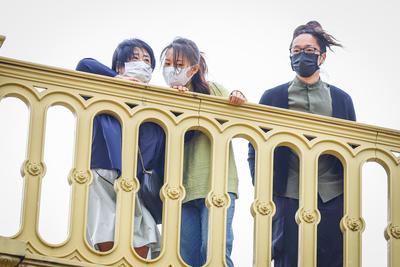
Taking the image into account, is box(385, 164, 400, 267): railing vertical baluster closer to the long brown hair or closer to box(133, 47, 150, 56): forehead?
the long brown hair

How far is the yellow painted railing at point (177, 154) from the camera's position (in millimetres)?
15859

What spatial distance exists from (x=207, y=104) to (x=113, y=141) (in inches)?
29.8

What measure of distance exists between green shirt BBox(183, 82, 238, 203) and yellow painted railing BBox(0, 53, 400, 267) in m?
0.17

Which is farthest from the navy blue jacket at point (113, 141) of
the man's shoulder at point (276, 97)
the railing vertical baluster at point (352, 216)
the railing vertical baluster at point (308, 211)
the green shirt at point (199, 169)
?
the railing vertical baluster at point (352, 216)

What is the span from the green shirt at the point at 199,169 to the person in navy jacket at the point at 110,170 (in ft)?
0.69

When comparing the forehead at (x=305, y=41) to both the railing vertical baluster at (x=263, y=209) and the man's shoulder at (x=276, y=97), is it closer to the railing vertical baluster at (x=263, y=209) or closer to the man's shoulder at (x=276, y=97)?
the man's shoulder at (x=276, y=97)

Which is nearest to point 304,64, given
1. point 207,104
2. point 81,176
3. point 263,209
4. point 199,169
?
point 207,104

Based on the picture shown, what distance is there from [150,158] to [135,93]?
0.57 meters

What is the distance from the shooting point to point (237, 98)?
54.2ft

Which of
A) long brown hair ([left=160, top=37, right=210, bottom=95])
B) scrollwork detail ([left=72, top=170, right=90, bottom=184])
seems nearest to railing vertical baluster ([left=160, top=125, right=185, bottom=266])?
scrollwork detail ([left=72, top=170, right=90, bottom=184])

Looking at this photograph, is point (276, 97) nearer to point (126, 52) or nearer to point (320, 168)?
point (320, 168)

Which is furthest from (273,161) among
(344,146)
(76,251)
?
(76,251)

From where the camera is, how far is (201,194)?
54.2ft

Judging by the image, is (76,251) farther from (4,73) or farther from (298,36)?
(298,36)
